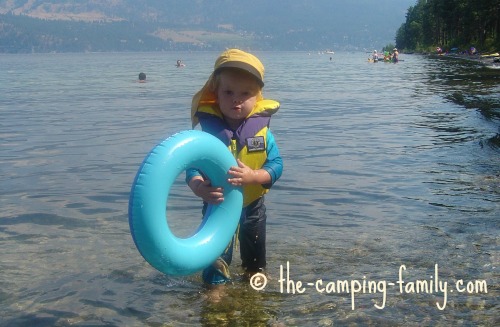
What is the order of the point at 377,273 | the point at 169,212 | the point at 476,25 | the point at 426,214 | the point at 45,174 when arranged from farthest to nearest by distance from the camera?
the point at 476,25
the point at 45,174
the point at 169,212
the point at 426,214
the point at 377,273

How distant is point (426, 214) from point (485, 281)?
2.01 meters

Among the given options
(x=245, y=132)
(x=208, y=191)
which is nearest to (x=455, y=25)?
(x=245, y=132)

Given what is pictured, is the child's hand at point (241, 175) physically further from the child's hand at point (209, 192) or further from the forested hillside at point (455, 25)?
the forested hillside at point (455, 25)

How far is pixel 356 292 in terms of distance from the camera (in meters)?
4.25

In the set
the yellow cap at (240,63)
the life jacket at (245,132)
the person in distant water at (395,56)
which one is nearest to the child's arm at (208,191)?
the life jacket at (245,132)

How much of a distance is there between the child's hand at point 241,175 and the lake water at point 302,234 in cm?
88

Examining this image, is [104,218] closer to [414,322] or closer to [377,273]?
[377,273]

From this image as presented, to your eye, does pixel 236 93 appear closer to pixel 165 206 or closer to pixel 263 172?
pixel 263 172

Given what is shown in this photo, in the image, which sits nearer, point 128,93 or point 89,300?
point 89,300

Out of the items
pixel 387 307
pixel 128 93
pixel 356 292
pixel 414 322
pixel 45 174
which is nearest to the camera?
pixel 414 322

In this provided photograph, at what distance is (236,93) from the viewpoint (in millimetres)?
3898

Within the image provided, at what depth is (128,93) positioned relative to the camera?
81.7 feet

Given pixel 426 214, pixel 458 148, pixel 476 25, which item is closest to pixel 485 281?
pixel 426 214

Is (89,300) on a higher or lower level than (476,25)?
lower
